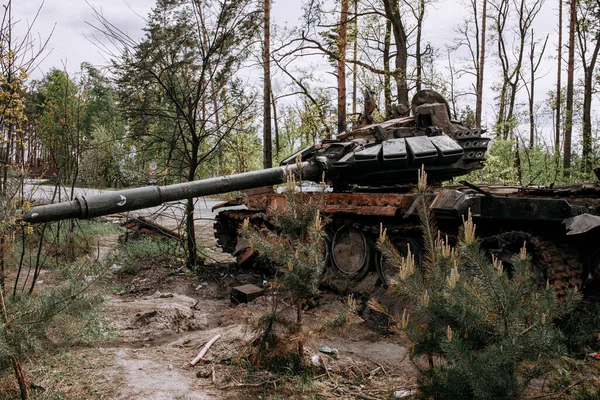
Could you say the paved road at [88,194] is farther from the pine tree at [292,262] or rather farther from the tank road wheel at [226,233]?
the pine tree at [292,262]

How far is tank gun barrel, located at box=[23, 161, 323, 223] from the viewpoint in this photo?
16.3ft

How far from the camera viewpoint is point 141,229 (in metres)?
10.9

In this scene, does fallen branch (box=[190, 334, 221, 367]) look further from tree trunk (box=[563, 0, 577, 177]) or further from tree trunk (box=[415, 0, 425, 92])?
tree trunk (box=[563, 0, 577, 177])

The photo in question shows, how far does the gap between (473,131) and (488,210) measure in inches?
95.5

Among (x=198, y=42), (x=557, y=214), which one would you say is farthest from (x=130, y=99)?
(x=557, y=214)

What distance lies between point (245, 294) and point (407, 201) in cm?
263

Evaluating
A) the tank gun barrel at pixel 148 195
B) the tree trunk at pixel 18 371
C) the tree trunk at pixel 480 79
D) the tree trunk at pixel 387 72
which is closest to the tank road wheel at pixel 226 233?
the tank gun barrel at pixel 148 195

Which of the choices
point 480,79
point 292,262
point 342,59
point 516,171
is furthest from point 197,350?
point 480,79

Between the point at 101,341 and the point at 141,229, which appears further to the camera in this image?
the point at 141,229

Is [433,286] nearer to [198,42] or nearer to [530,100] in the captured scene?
[198,42]

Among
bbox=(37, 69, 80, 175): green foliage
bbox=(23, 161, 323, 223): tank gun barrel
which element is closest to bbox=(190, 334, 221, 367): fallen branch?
bbox=(23, 161, 323, 223): tank gun barrel

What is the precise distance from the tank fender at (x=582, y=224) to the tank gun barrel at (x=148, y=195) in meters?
2.70

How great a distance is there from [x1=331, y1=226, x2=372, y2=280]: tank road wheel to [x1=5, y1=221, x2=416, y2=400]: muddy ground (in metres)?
0.68

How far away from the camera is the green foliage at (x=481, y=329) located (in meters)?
2.56
